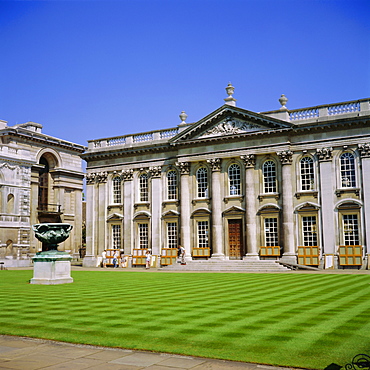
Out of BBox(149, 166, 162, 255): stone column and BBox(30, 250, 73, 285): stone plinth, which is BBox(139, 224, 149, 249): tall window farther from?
BBox(30, 250, 73, 285): stone plinth

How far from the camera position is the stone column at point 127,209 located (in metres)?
45.2

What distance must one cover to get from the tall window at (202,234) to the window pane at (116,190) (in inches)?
382

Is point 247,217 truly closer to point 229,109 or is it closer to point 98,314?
point 229,109

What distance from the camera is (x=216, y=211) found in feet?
133

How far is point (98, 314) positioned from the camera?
38.7 feet

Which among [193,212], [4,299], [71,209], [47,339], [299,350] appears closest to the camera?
[299,350]

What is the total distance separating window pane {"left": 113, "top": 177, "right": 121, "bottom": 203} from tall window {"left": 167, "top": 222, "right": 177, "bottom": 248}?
664cm

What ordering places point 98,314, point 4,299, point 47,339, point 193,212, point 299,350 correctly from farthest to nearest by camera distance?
point 193,212
point 4,299
point 98,314
point 47,339
point 299,350

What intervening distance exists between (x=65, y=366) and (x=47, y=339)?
2.06 meters

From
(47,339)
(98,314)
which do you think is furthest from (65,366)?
(98,314)

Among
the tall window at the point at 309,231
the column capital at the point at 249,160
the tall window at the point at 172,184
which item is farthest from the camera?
the tall window at the point at 172,184

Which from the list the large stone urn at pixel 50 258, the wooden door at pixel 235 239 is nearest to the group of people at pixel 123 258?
the wooden door at pixel 235 239

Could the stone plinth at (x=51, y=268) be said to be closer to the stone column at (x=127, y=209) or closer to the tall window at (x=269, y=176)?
the tall window at (x=269, y=176)

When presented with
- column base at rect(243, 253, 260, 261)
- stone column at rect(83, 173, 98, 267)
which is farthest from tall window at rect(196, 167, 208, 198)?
stone column at rect(83, 173, 98, 267)
